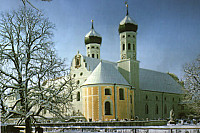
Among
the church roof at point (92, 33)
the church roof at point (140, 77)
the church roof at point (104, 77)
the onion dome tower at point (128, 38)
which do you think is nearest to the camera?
the church roof at point (104, 77)

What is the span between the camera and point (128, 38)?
4547cm

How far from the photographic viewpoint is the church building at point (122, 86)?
125 ft

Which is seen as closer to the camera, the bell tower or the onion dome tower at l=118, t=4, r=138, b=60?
the bell tower

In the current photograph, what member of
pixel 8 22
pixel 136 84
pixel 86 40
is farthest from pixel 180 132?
pixel 86 40

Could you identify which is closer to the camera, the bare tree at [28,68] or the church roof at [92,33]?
the bare tree at [28,68]

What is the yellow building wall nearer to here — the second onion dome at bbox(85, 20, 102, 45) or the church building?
the church building

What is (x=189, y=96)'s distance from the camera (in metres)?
26.2

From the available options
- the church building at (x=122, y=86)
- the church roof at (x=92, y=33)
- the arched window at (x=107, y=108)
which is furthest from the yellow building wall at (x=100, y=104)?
the church roof at (x=92, y=33)

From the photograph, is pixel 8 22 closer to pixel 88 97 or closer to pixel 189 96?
pixel 189 96

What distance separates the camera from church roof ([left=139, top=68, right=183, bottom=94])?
51991 mm

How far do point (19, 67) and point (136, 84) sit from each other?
34493 millimetres

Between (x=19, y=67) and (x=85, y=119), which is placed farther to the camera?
(x=85, y=119)

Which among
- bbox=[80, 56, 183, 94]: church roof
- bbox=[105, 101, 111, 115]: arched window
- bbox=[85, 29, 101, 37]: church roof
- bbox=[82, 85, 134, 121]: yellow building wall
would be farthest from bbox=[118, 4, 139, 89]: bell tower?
bbox=[85, 29, 101, 37]: church roof

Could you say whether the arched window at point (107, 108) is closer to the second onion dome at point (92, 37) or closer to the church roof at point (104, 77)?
the church roof at point (104, 77)
